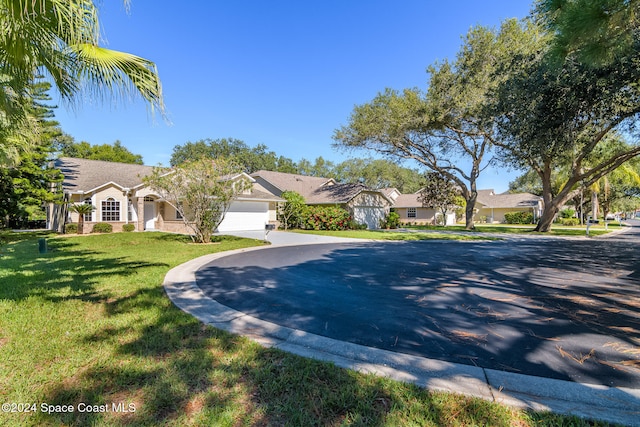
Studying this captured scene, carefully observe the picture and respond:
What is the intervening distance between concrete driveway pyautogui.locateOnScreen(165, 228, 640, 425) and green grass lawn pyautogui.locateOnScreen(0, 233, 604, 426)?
30 centimetres

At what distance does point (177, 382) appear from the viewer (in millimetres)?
2564

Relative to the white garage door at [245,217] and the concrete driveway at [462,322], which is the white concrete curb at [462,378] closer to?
the concrete driveway at [462,322]

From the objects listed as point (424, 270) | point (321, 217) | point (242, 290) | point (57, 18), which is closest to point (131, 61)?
point (57, 18)

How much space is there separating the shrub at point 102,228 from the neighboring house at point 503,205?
41755mm

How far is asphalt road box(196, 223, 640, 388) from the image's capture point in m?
3.18

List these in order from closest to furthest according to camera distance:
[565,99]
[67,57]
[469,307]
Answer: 1. [67,57]
2. [469,307]
3. [565,99]

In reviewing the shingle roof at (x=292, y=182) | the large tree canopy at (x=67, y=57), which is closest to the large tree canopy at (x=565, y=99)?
the large tree canopy at (x=67, y=57)

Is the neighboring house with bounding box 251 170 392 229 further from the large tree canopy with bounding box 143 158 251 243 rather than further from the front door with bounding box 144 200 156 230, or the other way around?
the large tree canopy with bounding box 143 158 251 243

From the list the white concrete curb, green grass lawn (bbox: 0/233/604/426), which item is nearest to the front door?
green grass lawn (bbox: 0/233/604/426)

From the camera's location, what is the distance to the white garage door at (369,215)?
27.0 metres

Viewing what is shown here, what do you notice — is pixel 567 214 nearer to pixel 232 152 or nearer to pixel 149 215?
pixel 232 152

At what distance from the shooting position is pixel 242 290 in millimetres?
5867

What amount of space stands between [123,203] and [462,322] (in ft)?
75.0

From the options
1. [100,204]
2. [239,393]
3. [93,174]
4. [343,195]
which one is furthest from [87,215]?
[239,393]
